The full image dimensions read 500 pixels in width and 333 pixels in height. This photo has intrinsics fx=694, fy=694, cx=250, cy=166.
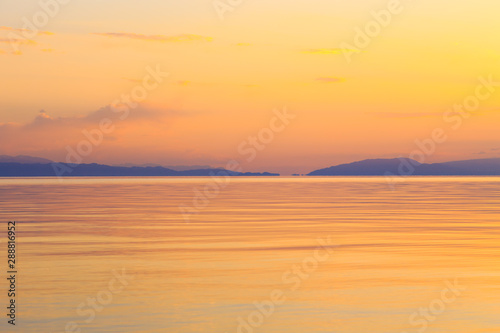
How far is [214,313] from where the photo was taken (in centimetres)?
1456

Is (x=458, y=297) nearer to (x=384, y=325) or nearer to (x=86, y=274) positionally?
(x=384, y=325)

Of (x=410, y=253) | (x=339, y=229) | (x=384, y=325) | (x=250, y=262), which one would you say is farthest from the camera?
(x=339, y=229)

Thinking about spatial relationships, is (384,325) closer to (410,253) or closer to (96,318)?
(96,318)

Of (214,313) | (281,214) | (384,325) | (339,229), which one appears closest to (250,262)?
(214,313)

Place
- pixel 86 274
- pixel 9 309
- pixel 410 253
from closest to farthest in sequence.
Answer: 1. pixel 9 309
2. pixel 86 274
3. pixel 410 253

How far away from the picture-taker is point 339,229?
99.3 ft

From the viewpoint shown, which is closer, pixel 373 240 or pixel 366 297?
pixel 366 297

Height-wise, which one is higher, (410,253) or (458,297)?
(410,253)

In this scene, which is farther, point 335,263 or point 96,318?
point 335,263

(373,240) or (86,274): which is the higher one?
(373,240)

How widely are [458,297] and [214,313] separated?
19.0ft

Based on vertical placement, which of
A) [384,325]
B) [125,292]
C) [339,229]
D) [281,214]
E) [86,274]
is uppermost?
[281,214]

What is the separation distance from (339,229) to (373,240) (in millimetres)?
4015

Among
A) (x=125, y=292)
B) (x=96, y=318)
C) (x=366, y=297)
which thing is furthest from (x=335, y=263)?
(x=96, y=318)
